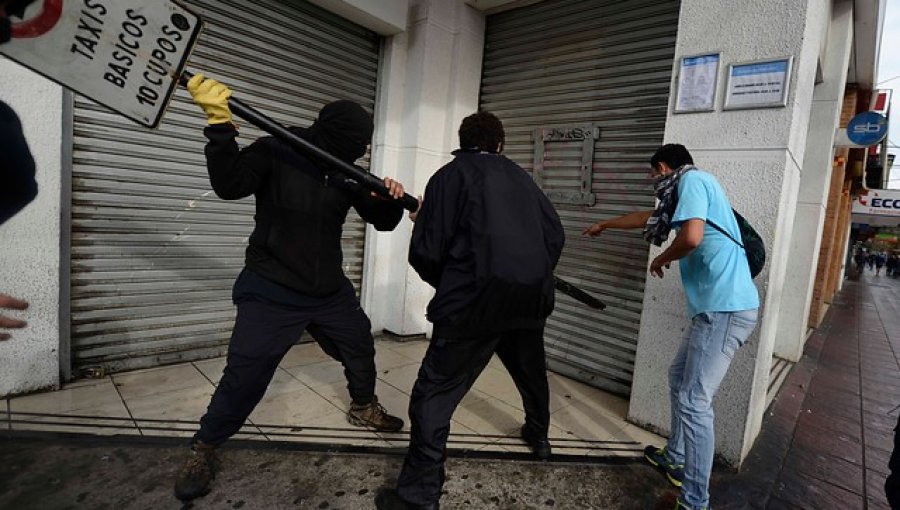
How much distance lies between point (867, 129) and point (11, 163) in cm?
799

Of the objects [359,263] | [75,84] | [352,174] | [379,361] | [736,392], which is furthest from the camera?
[359,263]

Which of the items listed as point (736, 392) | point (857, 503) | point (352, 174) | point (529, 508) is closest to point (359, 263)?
point (352, 174)

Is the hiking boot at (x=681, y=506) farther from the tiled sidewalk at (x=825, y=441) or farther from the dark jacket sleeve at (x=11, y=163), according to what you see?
the dark jacket sleeve at (x=11, y=163)

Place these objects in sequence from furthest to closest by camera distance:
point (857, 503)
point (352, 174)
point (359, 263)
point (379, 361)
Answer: point (359, 263) → point (379, 361) → point (857, 503) → point (352, 174)

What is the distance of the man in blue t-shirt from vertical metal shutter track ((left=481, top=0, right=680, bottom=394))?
1558 millimetres

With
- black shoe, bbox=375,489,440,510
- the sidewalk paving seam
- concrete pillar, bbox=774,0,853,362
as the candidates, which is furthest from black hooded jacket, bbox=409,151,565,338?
concrete pillar, bbox=774,0,853,362

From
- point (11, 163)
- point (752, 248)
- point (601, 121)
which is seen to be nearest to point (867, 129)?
point (601, 121)

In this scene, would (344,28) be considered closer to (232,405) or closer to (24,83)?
(24,83)

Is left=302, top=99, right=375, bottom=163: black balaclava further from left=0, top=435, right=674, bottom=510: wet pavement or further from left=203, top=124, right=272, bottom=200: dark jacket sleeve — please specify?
left=0, top=435, right=674, bottom=510: wet pavement

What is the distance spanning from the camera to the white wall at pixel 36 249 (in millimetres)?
3148

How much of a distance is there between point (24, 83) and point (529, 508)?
13.6 feet

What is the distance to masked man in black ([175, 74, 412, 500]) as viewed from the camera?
2.39 m

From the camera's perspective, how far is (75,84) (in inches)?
72.1

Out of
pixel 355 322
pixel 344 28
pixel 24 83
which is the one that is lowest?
pixel 355 322
